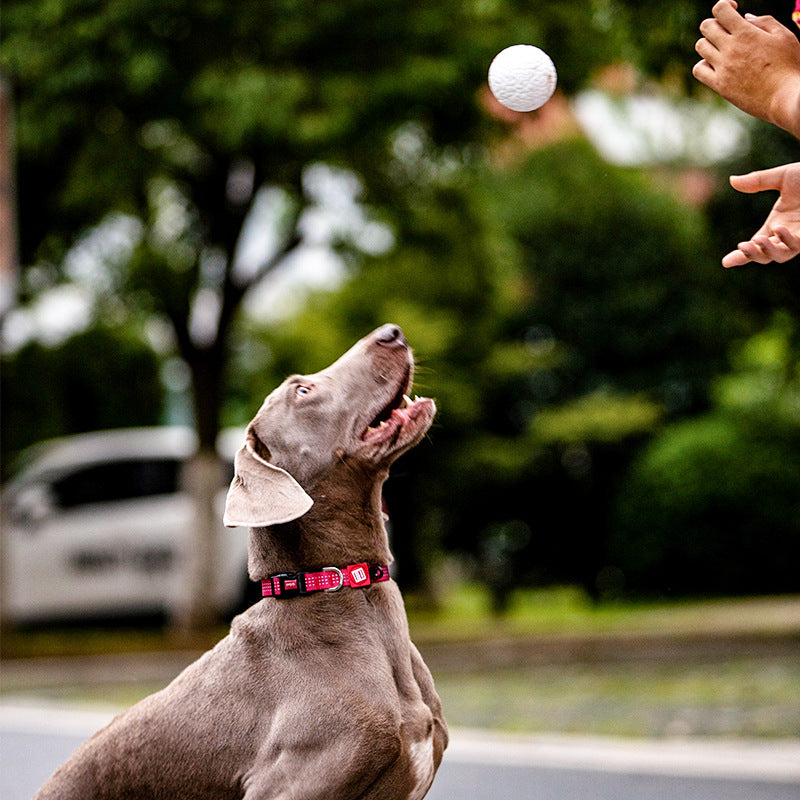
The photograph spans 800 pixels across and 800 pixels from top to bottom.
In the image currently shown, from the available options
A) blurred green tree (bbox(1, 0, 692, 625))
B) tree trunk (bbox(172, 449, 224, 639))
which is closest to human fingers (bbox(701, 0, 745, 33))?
blurred green tree (bbox(1, 0, 692, 625))

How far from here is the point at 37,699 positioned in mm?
9547

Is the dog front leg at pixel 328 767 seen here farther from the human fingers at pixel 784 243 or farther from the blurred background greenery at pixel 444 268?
the blurred background greenery at pixel 444 268

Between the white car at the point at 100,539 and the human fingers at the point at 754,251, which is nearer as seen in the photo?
the human fingers at the point at 754,251

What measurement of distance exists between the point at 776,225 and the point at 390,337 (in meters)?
1.16

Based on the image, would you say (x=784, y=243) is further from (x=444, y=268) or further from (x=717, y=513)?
(x=717, y=513)

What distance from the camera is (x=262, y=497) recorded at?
3174mm

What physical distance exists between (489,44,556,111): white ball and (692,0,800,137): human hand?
86 centimetres

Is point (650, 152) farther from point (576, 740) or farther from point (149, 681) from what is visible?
point (576, 740)

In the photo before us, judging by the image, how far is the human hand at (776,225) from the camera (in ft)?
10.1

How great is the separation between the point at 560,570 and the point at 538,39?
756cm

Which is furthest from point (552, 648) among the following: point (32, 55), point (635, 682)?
point (32, 55)

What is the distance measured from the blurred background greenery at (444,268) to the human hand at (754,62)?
4.21 metres

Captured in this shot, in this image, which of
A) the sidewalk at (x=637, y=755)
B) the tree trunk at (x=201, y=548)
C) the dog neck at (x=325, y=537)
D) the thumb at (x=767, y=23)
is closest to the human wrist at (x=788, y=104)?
the thumb at (x=767, y=23)

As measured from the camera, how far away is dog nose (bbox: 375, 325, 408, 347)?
12.2ft
